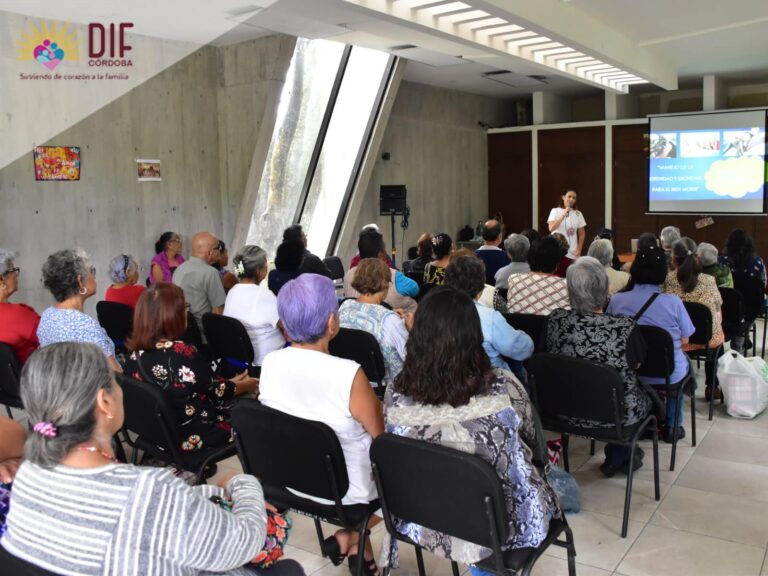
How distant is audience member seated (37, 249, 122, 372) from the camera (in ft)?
10.5

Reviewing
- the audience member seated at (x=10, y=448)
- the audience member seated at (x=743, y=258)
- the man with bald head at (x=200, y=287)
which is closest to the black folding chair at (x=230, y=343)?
the man with bald head at (x=200, y=287)

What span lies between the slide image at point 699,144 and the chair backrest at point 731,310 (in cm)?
547

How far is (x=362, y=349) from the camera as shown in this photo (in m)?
3.31

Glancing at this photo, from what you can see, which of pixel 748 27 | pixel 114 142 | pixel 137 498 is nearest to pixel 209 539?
pixel 137 498

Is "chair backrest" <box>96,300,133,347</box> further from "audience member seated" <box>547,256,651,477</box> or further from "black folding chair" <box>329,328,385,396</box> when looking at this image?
"audience member seated" <box>547,256,651,477</box>

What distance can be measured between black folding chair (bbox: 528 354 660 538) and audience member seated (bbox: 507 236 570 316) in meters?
0.89

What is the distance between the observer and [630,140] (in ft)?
34.1

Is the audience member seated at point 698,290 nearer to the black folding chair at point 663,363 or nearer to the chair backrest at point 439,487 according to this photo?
the black folding chair at point 663,363

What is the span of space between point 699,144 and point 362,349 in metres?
8.09

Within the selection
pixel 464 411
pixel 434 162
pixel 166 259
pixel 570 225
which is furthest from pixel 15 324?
pixel 434 162

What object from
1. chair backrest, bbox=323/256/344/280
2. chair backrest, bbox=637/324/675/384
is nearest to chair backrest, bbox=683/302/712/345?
chair backrest, bbox=637/324/675/384

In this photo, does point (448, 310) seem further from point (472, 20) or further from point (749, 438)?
point (472, 20)

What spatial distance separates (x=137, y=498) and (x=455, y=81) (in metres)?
9.37

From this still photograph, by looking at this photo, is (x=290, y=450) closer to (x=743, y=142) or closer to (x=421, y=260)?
(x=421, y=260)
